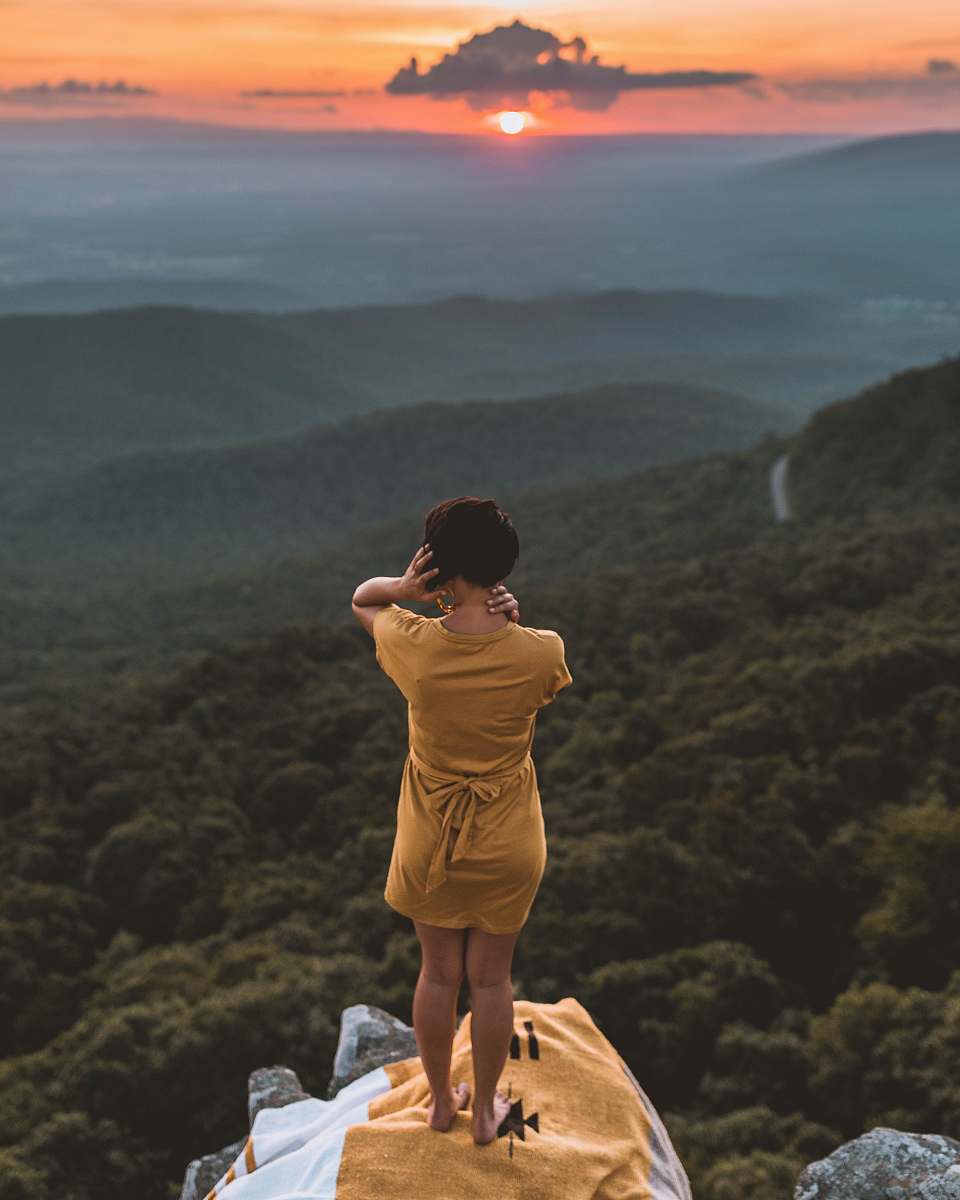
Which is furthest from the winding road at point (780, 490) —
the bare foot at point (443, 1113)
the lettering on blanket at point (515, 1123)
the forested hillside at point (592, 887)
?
the bare foot at point (443, 1113)

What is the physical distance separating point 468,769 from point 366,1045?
10.9 ft

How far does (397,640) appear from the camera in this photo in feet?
14.3

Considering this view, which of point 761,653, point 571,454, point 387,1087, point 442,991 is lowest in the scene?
point 571,454

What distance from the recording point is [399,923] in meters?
12.4

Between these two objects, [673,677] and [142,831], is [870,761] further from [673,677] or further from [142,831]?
[142,831]

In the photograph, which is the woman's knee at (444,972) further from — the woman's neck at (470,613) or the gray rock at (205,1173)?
the gray rock at (205,1173)

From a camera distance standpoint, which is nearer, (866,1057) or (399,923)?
(866,1057)

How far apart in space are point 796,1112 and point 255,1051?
452 cm

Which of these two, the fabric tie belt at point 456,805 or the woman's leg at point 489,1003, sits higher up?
the fabric tie belt at point 456,805

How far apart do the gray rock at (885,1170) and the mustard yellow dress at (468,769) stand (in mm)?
2191

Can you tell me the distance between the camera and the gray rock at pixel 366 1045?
21.0 feet

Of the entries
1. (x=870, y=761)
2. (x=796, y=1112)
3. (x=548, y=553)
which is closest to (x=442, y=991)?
(x=796, y=1112)

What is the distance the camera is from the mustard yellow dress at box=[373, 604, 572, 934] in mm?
4242

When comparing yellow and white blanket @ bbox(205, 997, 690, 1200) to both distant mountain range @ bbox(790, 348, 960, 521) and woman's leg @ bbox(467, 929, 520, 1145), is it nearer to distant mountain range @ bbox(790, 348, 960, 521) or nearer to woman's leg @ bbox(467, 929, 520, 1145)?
woman's leg @ bbox(467, 929, 520, 1145)
